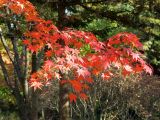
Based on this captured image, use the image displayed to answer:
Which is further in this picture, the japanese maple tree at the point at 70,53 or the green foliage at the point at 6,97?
the green foliage at the point at 6,97

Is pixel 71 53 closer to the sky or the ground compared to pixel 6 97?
closer to the sky

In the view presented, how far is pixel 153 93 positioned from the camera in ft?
41.8

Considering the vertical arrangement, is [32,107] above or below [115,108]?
above

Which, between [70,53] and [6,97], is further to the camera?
[6,97]

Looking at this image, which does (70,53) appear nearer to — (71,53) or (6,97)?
(71,53)

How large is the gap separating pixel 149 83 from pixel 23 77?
7459 mm

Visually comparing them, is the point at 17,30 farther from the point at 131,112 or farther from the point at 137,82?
the point at 131,112

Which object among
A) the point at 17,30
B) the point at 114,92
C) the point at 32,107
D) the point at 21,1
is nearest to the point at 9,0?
the point at 21,1

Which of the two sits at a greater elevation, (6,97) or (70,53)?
(70,53)

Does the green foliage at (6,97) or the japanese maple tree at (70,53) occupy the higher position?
the japanese maple tree at (70,53)

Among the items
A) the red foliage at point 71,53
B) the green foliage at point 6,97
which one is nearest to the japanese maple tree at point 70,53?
the red foliage at point 71,53

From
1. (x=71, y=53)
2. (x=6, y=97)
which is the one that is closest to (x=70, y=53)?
(x=71, y=53)

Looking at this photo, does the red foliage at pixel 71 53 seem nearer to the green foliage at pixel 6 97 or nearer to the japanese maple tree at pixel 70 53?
the japanese maple tree at pixel 70 53

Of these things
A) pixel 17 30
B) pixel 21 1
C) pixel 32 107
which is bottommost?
pixel 32 107
